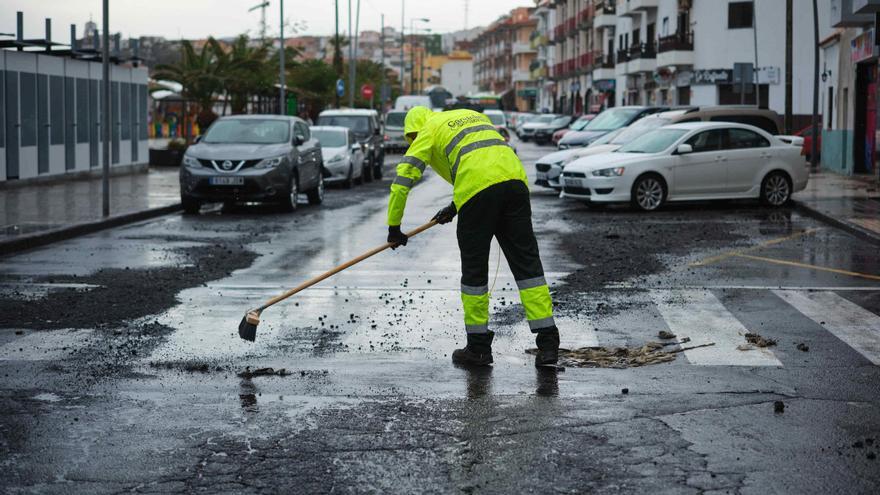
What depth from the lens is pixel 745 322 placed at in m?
9.63

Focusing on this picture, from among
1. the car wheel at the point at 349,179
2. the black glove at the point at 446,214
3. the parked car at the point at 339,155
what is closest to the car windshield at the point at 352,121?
the parked car at the point at 339,155

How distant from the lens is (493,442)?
5.87 meters

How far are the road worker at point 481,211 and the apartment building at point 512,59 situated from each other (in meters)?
120

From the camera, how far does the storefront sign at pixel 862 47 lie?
28.6 meters

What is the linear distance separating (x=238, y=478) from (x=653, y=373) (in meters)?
3.14

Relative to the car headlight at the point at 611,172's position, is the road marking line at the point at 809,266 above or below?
below

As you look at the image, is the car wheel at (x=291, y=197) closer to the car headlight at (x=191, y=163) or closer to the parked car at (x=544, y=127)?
the car headlight at (x=191, y=163)

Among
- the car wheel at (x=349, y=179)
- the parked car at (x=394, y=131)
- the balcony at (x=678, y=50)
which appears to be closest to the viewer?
the car wheel at (x=349, y=179)

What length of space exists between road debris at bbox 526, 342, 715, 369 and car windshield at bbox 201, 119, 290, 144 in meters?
14.4

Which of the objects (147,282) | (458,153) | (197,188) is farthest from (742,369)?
(197,188)

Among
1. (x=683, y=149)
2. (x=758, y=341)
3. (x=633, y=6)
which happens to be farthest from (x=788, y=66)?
(x=633, y=6)

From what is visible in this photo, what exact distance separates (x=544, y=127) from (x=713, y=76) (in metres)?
12.2

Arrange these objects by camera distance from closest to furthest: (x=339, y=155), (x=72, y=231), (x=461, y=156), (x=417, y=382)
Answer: (x=417, y=382), (x=461, y=156), (x=72, y=231), (x=339, y=155)

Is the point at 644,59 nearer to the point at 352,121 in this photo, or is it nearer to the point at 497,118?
the point at 497,118
